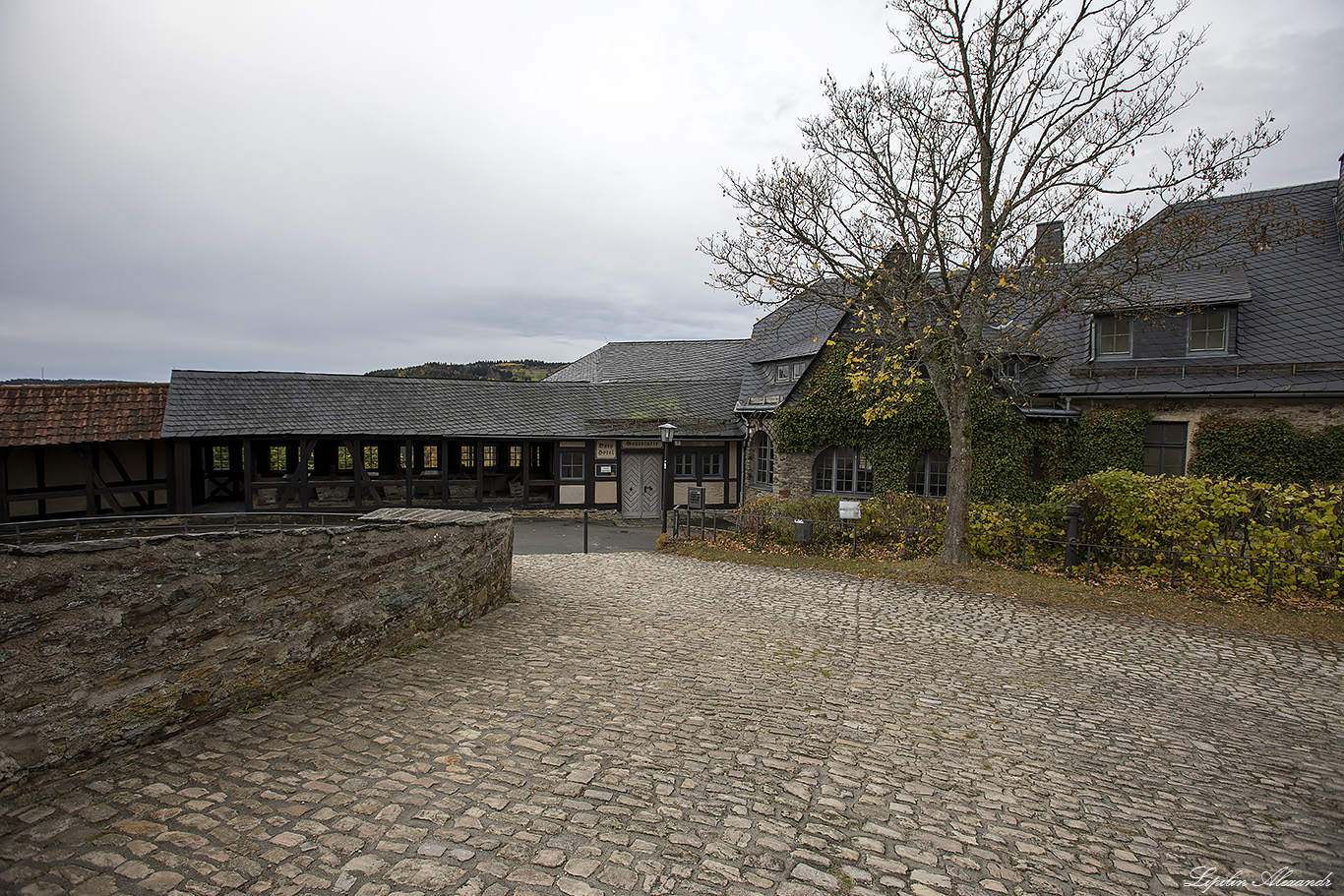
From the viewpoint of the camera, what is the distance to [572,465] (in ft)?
71.3

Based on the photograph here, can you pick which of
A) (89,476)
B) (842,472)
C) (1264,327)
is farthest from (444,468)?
(1264,327)

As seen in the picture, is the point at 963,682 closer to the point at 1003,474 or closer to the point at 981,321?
the point at 981,321

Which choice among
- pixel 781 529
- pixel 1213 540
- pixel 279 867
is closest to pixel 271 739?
pixel 279 867

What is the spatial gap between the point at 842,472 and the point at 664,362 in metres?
11.6

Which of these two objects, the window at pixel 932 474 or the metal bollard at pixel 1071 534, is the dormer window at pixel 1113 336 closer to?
the window at pixel 932 474

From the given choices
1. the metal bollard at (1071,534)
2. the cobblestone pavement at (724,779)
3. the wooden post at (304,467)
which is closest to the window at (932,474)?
the metal bollard at (1071,534)

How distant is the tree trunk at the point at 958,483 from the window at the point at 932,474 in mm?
4640

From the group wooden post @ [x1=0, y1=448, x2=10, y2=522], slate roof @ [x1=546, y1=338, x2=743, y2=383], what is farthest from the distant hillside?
wooden post @ [x1=0, y1=448, x2=10, y2=522]

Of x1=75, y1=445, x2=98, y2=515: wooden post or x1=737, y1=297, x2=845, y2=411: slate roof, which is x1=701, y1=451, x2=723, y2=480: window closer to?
x1=737, y1=297, x2=845, y2=411: slate roof

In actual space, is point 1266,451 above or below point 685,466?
above

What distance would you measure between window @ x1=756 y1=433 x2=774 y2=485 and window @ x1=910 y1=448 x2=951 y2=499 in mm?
4242

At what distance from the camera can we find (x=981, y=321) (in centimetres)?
1222

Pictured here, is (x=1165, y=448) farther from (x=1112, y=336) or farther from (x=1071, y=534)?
(x=1071, y=534)

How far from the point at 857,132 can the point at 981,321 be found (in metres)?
4.44
